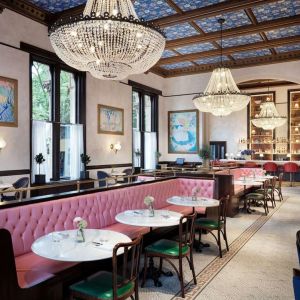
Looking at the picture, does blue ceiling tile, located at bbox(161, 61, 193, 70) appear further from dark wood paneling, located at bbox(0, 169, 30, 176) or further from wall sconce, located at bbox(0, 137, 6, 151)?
wall sconce, located at bbox(0, 137, 6, 151)

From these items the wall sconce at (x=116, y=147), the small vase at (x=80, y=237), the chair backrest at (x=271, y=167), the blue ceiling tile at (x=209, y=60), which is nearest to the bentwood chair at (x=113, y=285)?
the small vase at (x=80, y=237)

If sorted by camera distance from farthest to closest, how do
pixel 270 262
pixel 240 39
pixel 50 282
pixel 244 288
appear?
pixel 240 39
pixel 270 262
pixel 244 288
pixel 50 282

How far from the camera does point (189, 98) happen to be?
1390 cm

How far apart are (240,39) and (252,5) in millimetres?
2750

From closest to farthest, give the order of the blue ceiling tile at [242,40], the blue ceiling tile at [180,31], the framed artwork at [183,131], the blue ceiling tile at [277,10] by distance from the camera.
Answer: the blue ceiling tile at [277,10], the blue ceiling tile at [180,31], the blue ceiling tile at [242,40], the framed artwork at [183,131]

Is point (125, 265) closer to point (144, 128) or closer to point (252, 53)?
point (252, 53)

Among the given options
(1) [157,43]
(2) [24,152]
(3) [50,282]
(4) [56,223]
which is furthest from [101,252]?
(2) [24,152]

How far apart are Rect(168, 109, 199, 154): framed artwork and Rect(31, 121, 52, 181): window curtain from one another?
700 cm

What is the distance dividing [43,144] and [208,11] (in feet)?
17.9

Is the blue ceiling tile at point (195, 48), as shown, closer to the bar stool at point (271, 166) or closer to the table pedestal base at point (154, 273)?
the bar stool at point (271, 166)

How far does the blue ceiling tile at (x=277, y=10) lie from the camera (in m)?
7.53

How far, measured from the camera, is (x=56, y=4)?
7605 millimetres

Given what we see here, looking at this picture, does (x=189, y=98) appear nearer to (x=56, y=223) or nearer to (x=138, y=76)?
(x=138, y=76)

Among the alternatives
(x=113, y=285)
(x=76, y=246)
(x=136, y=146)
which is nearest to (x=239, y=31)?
(x=136, y=146)
